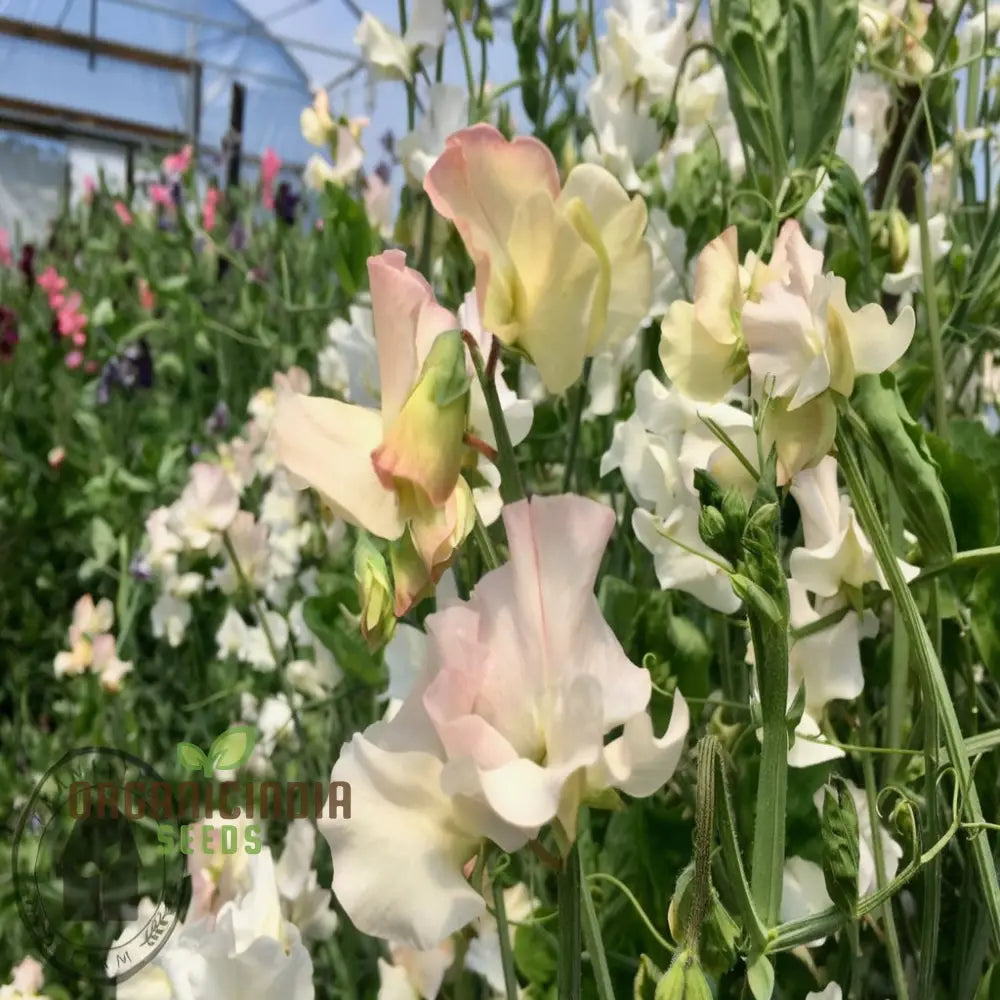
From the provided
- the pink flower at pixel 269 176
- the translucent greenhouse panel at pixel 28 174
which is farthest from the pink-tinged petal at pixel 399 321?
the translucent greenhouse panel at pixel 28 174

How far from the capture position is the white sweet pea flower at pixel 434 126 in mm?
518

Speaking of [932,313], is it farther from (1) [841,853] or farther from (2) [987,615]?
(1) [841,853]

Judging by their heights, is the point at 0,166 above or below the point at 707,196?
above

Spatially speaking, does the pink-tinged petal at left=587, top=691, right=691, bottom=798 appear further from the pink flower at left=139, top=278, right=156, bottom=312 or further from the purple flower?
the pink flower at left=139, top=278, right=156, bottom=312

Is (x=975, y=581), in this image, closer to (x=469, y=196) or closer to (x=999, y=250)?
(x=999, y=250)

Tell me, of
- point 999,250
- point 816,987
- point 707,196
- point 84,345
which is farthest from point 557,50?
point 84,345

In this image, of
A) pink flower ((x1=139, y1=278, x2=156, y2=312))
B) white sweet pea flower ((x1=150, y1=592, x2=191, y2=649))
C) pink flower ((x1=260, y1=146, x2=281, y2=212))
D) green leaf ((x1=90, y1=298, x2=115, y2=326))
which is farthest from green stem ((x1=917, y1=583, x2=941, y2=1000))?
pink flower ((x1=260, y1=146, x2=281, y2=212))

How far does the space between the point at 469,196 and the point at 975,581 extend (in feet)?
0.85

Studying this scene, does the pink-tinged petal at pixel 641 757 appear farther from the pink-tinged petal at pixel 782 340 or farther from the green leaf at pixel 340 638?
the green leaf at pixel 340 638

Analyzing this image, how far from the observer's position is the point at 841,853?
213mm

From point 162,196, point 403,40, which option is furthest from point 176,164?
point 403,40

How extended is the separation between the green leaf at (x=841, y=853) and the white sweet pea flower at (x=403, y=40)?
0.45 metres

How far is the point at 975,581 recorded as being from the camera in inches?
14.9

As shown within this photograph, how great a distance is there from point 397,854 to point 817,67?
0.31 meters
